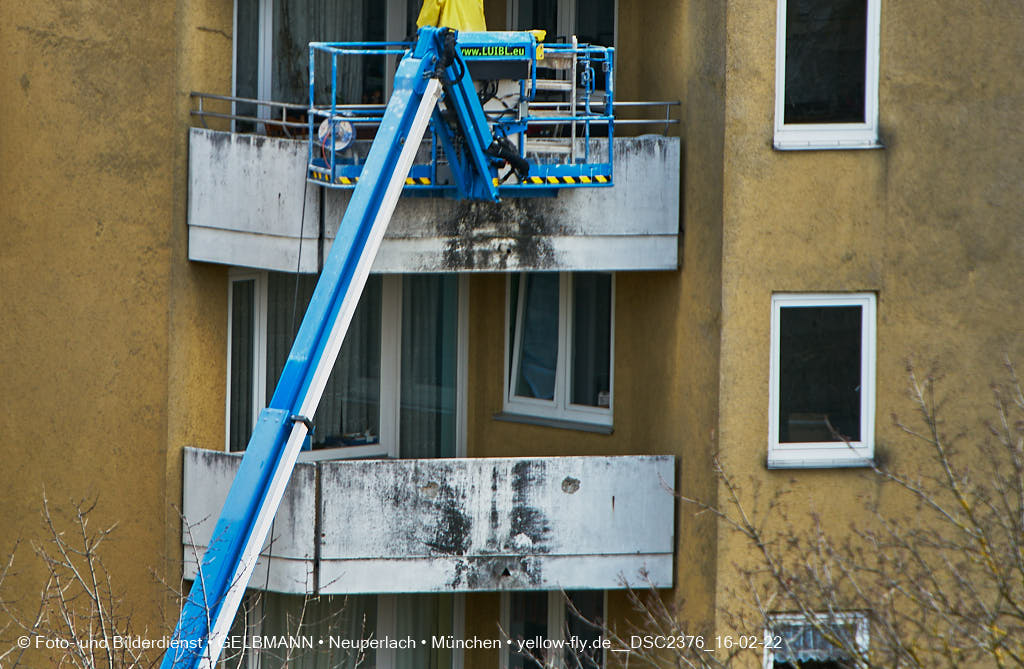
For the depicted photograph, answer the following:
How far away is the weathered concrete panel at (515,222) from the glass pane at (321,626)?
392cm

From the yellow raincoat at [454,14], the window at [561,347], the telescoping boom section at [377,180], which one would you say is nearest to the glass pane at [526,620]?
the window at [561,347]

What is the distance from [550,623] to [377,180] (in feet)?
20.9

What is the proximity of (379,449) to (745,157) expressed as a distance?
17.7 ft

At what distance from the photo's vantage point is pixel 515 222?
12.7 metres

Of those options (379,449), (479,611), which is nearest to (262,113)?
(379,449)

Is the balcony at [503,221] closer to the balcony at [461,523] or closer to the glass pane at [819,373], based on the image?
the glass pane at [819,373]

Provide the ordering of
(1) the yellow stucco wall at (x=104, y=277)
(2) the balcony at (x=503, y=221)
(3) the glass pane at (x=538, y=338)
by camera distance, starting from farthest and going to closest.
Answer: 1. (3) the glass pane at (x=538, y=338)
2. (1) the yellow stucco wall at (x=104, y=277)
3. (2) the balcony at (x=503, y=221)

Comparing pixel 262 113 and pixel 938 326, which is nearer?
pixel 938 326

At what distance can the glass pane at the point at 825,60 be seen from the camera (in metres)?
12.2

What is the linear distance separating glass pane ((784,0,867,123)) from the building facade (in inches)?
1.0

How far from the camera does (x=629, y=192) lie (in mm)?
12656

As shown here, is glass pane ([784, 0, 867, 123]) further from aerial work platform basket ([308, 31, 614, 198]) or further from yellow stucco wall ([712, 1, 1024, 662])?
aerial work platform basket ([308, 31, 614, 198])

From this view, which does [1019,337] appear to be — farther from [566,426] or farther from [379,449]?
[379,449]

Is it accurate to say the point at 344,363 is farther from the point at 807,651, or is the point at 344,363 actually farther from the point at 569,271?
the point at 807,651
